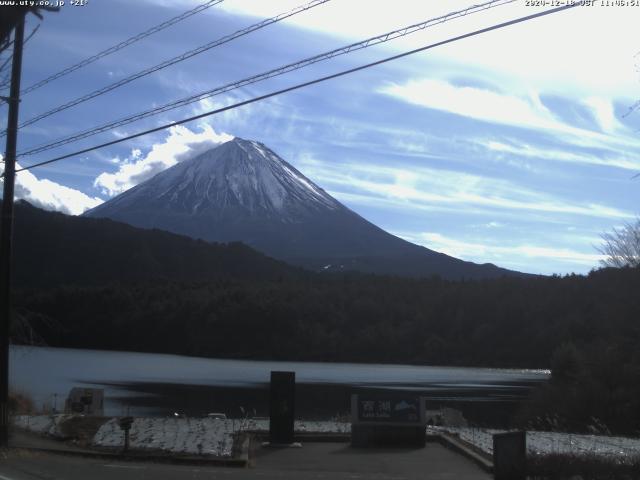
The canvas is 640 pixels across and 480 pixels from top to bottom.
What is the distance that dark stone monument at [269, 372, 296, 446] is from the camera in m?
17.9

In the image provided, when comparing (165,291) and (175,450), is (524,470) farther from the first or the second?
(165,291)

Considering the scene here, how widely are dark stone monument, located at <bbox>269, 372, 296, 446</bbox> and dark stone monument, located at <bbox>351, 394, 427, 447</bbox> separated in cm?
134

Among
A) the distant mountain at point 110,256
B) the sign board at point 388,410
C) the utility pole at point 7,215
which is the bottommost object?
the sign board at point 388,410

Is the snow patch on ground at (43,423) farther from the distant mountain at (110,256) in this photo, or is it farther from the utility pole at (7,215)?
the distant mountain at (110,256)

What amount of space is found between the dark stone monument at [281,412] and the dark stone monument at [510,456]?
18.8ft

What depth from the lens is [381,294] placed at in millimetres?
146250

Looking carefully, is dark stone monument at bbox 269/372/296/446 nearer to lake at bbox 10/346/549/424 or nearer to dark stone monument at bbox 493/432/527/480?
dark stone monument at bbox 493/432/527/480

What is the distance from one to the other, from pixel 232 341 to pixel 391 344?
2474 cm

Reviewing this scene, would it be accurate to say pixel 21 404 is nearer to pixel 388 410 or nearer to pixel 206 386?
pixel 388 410

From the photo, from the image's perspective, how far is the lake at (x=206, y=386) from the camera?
4777 cm

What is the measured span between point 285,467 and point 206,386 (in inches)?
2047

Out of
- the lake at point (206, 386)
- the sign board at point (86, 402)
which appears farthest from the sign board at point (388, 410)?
the lake at point (206, 386)

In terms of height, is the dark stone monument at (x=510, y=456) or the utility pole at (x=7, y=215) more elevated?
the utility pole at (x=7, y=215)

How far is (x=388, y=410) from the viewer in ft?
60.0
